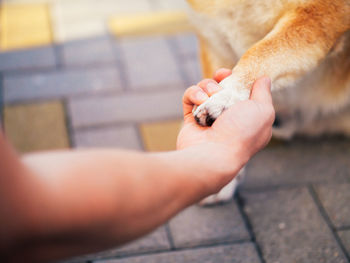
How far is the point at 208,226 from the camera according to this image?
1.54 m

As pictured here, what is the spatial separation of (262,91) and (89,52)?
5.36 feet

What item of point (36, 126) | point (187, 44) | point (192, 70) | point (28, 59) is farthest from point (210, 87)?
point (28, 59)

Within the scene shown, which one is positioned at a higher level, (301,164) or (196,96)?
(196,96)

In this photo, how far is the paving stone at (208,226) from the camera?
4.88ft

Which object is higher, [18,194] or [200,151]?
[18,194]

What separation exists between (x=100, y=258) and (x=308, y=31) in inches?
39.3

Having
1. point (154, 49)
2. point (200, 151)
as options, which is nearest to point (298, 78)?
point (200, 151)

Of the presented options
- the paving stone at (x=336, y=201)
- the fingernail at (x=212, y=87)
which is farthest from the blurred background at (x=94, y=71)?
the paving stone at (x=336, y=201)

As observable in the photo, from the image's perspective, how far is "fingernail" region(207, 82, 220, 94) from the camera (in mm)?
1137

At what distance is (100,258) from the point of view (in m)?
1.40

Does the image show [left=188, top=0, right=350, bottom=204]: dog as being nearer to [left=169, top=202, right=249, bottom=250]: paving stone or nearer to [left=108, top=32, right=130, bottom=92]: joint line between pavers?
[left=169, top=202, right=249, bottom=250]: paving stone

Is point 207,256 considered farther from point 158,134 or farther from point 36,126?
point 36,126

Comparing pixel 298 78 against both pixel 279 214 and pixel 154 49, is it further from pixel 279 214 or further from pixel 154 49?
pixel 154 49

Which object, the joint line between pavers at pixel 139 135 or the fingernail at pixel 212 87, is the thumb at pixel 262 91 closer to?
the fingernail at pixel 212 87
